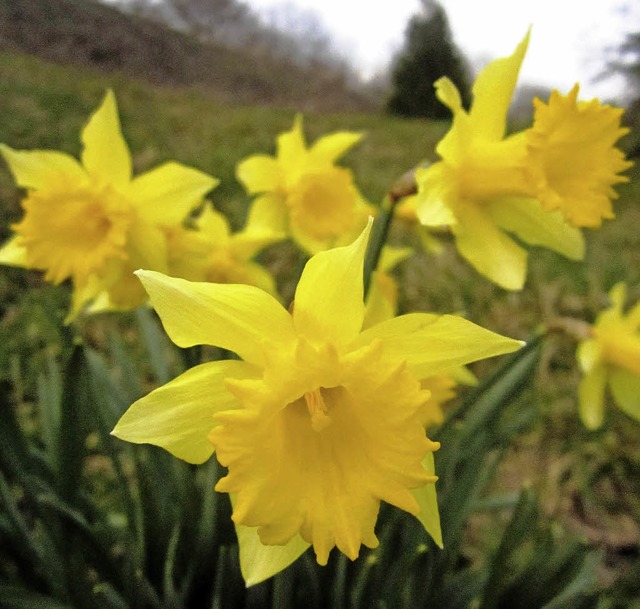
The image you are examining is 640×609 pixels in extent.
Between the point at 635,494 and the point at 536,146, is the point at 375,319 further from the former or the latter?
the point at 635,494

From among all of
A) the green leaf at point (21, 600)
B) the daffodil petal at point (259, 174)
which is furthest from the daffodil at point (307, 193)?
the green leaf at point (21, 600)

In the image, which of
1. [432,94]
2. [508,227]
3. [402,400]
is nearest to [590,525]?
[508,227]

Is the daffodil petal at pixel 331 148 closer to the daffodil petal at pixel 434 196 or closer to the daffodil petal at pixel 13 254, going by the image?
the daffodil petal at pixel 434 196

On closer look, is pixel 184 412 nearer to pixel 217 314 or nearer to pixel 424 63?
pixel 217 314

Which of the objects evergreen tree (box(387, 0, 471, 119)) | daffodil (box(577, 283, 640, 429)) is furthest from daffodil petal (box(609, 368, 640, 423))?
evergreen tree (box(387, 0, 471, 119))

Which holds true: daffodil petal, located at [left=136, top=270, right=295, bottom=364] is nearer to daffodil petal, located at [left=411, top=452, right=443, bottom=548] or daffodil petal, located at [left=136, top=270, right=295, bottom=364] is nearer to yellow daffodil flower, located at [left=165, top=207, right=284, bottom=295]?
daffodil petal, located at [left=411, top=452, right=443, bottom=548]

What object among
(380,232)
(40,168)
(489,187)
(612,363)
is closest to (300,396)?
(380,232)
